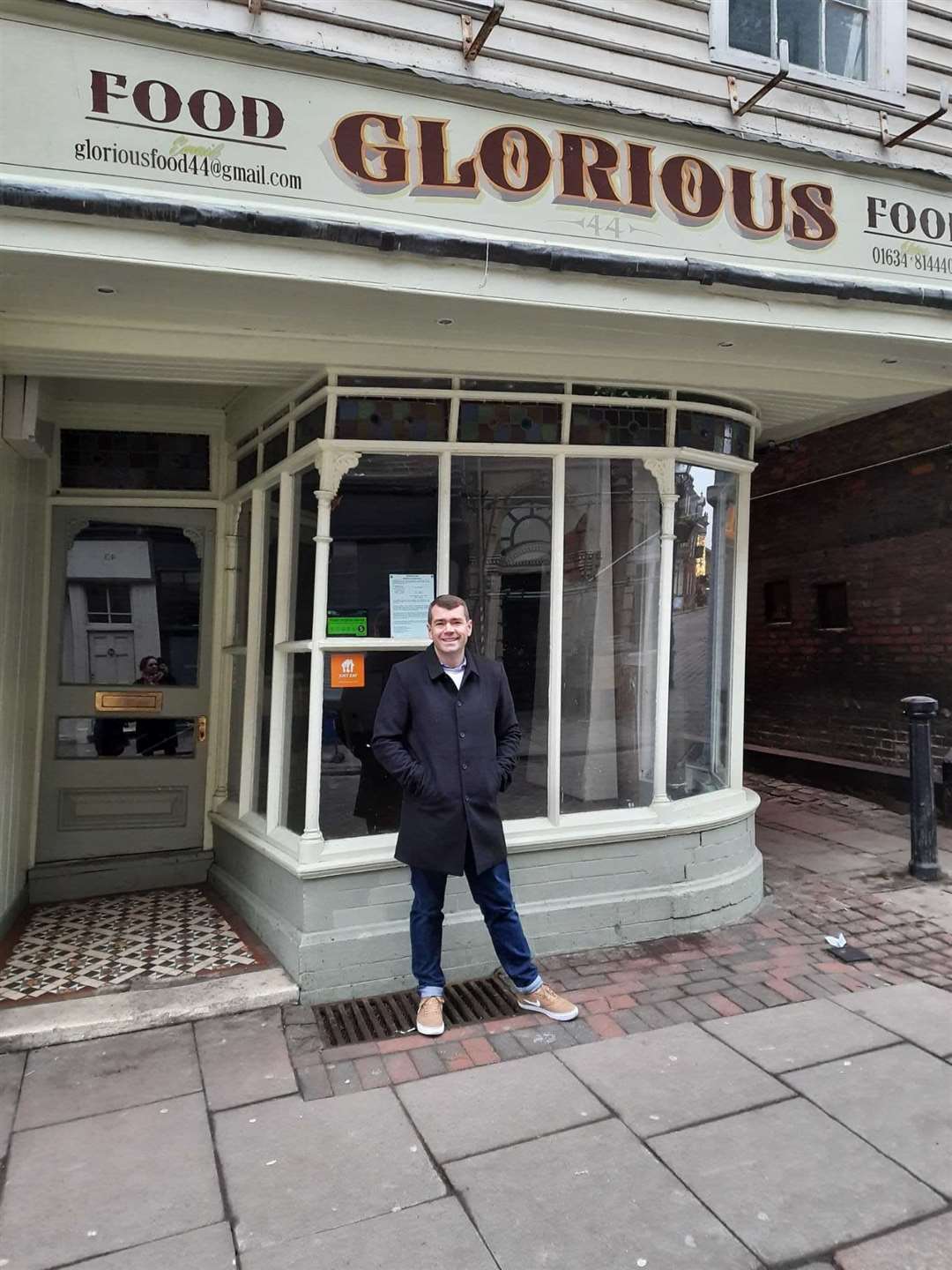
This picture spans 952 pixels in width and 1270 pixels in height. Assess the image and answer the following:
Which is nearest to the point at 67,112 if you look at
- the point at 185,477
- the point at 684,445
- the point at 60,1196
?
the point at 185,477

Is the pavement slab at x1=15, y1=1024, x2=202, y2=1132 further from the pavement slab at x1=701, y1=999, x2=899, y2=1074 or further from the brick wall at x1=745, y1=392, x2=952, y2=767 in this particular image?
the brick wall at x1=745, y1=392, x2=952, y2=767

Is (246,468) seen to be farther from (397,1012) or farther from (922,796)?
(922,796)

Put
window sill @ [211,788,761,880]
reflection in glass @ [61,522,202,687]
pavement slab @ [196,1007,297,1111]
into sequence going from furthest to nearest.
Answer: reflection in glass @ [61,522,202,687]
window sill @ [211,788,761,880]
pavement slab @ [196,1007,297,1111]

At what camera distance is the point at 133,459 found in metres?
5.34

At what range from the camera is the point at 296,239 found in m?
3.29

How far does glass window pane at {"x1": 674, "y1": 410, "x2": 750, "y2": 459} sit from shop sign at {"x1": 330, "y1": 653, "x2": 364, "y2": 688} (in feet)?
7.10

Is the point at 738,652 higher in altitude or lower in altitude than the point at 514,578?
lower

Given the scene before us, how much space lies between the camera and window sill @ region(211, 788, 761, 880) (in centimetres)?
406

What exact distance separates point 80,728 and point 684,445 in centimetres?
402

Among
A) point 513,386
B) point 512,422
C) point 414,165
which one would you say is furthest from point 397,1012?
point 414,165

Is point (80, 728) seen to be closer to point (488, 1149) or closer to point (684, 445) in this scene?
point (488, 1149)

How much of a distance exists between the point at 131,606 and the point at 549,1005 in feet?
11.4

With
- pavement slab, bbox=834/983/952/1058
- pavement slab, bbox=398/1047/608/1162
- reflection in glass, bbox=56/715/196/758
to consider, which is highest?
reflection in glass, bbox=56/715/196/758

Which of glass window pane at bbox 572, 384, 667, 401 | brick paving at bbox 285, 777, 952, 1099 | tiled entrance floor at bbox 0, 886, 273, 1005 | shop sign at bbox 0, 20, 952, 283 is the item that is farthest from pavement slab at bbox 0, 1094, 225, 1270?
glass window pane at bbox 572, 384, 667, 401
